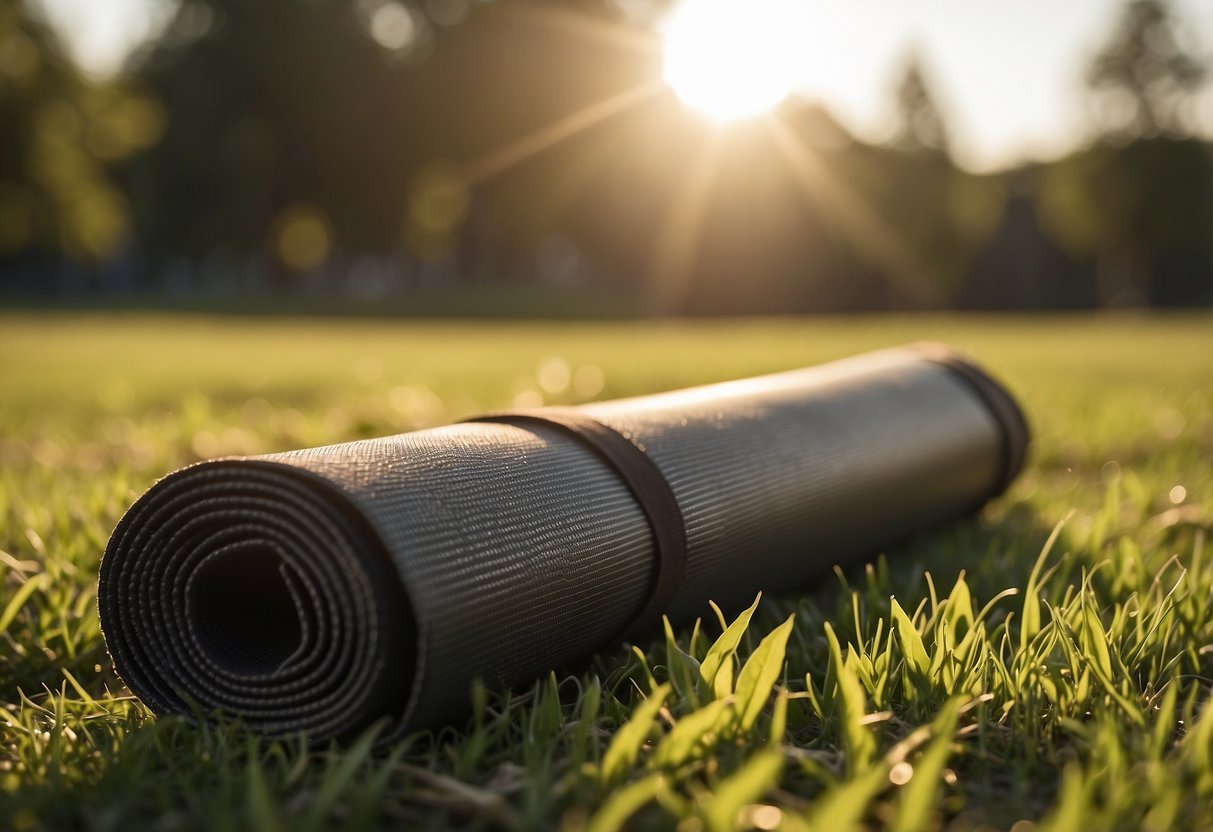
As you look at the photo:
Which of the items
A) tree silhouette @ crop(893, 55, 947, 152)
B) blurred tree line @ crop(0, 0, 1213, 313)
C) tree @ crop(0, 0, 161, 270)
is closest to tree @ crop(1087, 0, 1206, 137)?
blurred tree line @ crop(0, 0, 1213, 313)

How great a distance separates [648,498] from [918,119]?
48245 millimetres

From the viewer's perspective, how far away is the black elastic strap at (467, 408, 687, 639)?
94.3 inches

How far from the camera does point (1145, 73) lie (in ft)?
140

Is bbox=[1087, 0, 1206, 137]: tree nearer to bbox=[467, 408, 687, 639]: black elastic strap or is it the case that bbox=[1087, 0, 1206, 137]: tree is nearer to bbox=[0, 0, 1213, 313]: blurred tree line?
bbox=[0, 0, 1213, 313]: blurred tree line

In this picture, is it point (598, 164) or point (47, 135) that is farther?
point (598, 164)

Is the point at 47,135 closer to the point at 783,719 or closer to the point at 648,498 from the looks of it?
the point at 648,498

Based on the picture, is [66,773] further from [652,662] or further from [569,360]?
[569,360]

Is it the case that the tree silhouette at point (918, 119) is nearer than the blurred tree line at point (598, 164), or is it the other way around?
the blurred tree line at point (598, 164)

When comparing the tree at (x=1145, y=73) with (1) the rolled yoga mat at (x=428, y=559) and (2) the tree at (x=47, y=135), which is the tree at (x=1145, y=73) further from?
(1) the rolled yoga mat at (x=428, y=559)

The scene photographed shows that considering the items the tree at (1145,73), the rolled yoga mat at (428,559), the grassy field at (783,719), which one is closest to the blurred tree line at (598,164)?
the tree at (1145,73)

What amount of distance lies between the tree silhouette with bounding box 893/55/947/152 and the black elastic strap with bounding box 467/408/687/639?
47.0 metres

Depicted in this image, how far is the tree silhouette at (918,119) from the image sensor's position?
46.6 meters

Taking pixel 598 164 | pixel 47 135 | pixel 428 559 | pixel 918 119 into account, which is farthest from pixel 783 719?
pixel 918 119

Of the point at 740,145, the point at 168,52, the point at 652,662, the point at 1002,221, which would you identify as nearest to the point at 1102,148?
the point at 1002,221
